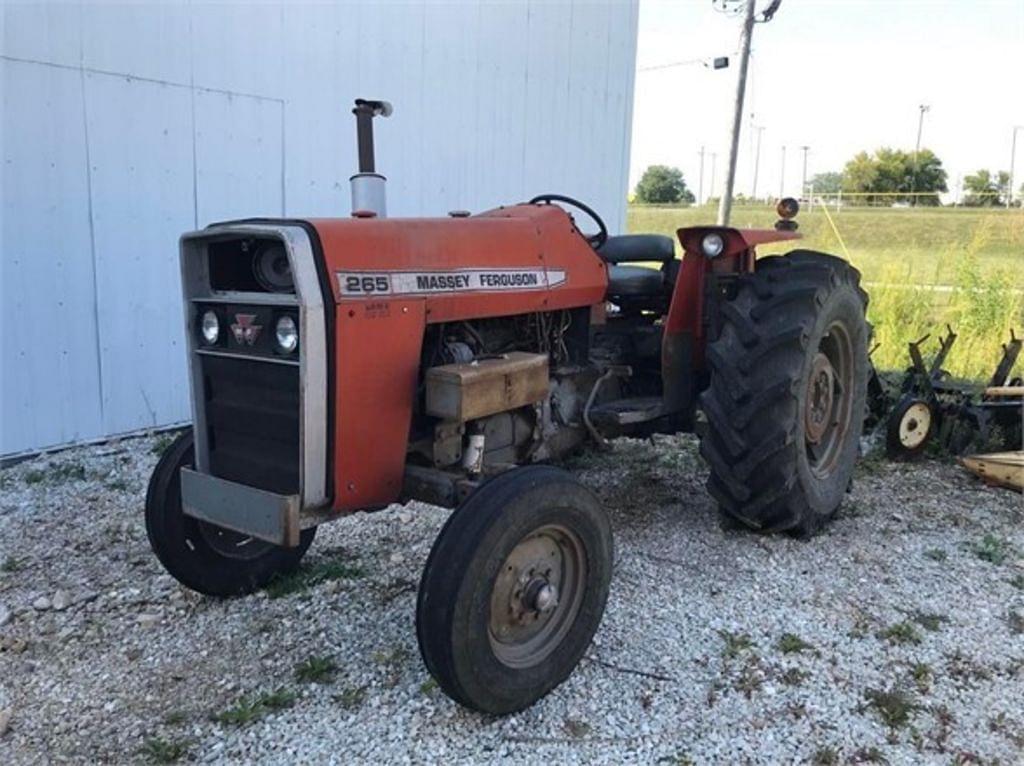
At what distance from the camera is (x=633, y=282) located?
410cm

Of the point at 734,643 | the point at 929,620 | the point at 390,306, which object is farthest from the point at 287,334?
the point at 929,620

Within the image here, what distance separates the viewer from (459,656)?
7.67ft

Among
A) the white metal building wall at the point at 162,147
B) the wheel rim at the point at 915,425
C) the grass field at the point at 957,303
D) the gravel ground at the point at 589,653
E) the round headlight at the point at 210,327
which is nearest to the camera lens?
the gravel ground at the point at 589,653

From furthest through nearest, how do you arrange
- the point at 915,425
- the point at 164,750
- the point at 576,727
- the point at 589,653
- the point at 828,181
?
the point at 828,181
the point at 915,425
the point at 589,653
the point at 576,727
the point at 164,750

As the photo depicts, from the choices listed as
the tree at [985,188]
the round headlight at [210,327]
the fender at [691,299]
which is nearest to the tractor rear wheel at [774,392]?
the fender at [691,299]

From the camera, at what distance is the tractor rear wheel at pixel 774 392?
351cm

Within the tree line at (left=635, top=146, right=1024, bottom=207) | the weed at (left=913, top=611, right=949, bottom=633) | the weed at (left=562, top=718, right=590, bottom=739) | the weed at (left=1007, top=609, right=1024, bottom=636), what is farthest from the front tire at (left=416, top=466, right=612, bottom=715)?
the tree line at (left=635, top=146, right=1024, bottom=207)

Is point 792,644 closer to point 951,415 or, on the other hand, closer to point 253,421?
point 253,421

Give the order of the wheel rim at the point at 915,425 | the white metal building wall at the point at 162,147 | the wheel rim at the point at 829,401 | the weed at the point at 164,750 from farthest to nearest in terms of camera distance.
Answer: the wheel rim at the point at 915,425 → the white metal building wall at the point at 162,147 → the wheel rim at the point at 829,401 → the weed at the point at 164,750

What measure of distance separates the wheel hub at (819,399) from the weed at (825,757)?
1.78 meters

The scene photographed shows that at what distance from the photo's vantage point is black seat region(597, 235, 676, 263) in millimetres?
4160

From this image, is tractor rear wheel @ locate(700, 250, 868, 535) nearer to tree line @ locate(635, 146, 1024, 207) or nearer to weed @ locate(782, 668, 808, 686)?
weed @ locate(782, 668, 808, 686)

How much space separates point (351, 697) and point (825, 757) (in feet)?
4.44

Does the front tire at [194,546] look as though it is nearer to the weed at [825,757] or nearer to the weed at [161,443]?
the weed at [825,757]
